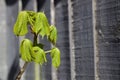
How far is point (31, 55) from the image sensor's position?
1921 mm

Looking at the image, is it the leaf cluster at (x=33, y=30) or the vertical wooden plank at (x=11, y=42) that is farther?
the vertical wooden plank at (x=11, y=42)

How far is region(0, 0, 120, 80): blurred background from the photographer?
2.11m

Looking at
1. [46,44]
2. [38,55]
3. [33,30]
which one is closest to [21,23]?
[33,30]

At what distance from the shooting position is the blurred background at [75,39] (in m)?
2.11

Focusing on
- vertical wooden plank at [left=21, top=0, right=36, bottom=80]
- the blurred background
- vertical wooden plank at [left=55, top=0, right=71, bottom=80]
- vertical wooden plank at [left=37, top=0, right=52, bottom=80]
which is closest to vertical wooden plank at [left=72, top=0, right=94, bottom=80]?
the blurred background

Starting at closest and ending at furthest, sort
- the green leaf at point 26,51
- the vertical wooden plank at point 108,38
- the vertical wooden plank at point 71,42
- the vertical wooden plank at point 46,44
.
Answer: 1. the green leaf at point 26,51
2. the vertical wooden plank at point 108,38
3. the vertical wooden plank at point 71,42
4. the vertical wooden plank at point 46,44

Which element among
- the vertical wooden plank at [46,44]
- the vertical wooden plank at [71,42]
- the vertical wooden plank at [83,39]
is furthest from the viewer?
the vertical wooden plank at [46,44]

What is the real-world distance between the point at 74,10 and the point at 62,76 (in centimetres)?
48

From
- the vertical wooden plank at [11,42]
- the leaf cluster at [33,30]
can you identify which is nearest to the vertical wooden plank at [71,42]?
the vertical wooden plank at [11,42]

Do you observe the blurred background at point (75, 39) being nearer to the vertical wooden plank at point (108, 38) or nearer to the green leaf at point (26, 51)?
the vertical wooden plank at point (108, 38)

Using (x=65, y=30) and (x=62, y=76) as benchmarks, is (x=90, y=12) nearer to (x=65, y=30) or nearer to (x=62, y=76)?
(x=65, y=30)

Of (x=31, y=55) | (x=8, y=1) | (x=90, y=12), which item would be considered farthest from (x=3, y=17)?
(x=31, y=55)

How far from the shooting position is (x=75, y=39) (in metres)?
2.57

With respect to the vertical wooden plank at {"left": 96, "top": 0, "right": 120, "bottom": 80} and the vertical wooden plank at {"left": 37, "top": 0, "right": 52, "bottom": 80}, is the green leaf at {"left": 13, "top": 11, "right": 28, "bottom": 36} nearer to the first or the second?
the vertical wooden plank at {"left": 96, "top": 0, "right": 120, "bottom": 80}
